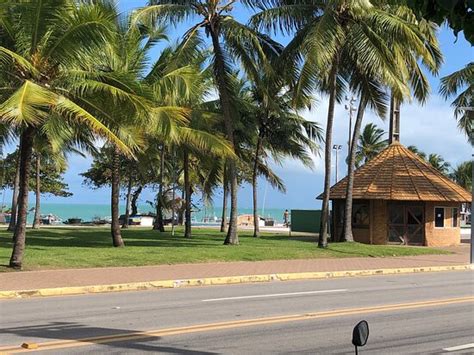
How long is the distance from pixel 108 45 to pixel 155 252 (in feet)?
25.5

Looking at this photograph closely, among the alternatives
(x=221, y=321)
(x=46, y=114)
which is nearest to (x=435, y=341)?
(x=221, y=321)

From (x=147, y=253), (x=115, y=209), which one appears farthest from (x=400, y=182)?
(x=147, y=253)

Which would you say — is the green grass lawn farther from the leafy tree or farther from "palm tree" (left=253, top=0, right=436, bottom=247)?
the leafy tree

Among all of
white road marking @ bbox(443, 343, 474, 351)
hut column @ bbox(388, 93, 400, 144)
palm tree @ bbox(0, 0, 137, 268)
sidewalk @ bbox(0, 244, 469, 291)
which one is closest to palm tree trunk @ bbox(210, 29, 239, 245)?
sidewalk @ bbox(0, 244, 469, 291)

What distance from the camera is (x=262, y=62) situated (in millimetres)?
23891

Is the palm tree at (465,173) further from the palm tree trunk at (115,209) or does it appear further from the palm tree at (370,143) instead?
the palm tree trunk at (115,209)

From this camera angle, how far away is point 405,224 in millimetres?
30438

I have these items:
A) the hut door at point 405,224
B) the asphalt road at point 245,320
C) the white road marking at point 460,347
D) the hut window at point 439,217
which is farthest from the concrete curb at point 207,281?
the hut window at point 439,217

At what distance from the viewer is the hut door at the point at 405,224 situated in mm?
30172

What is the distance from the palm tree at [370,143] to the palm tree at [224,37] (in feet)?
126

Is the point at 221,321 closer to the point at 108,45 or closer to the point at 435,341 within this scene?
the point at 435,341

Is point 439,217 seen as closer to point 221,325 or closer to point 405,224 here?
point 405,224

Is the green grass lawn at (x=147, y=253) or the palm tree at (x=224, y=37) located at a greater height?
the palm tree at (x=224, y=37)

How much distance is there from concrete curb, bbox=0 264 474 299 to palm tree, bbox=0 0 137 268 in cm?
340
